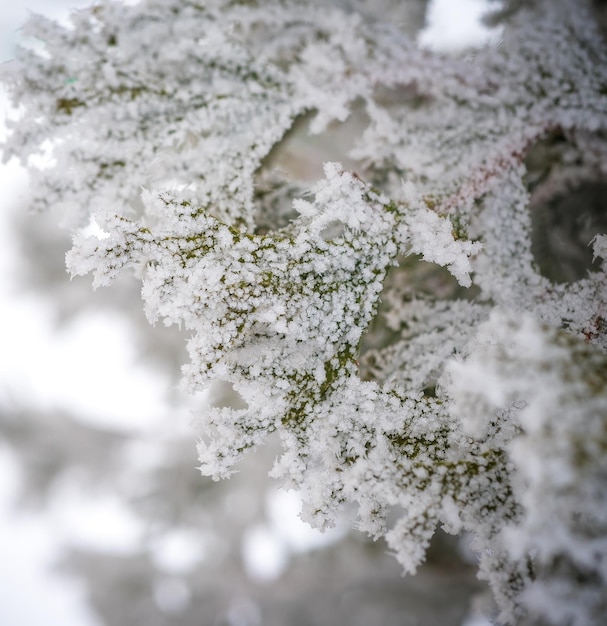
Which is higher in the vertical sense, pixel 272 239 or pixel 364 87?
pixel 364 87

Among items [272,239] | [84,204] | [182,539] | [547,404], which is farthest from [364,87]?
[182,539]

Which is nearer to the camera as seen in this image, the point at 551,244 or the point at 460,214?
the point at 460,214

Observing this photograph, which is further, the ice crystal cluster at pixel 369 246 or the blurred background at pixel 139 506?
the blurred background at pixel 139 506

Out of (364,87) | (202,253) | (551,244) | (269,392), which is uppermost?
(364,87)

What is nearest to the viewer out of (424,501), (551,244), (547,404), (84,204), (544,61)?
(547,404)

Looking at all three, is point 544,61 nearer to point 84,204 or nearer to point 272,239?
point 272,239

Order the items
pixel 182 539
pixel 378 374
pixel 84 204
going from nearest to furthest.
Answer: pixel 84 204 < pixel 378 374 < pixel 182 539

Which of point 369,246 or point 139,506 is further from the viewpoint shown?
point 139,506

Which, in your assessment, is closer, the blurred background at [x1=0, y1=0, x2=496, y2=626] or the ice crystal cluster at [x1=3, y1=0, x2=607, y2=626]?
the ice crystal cluster at [x1=3, y1=0, x2=607, y2=626]
